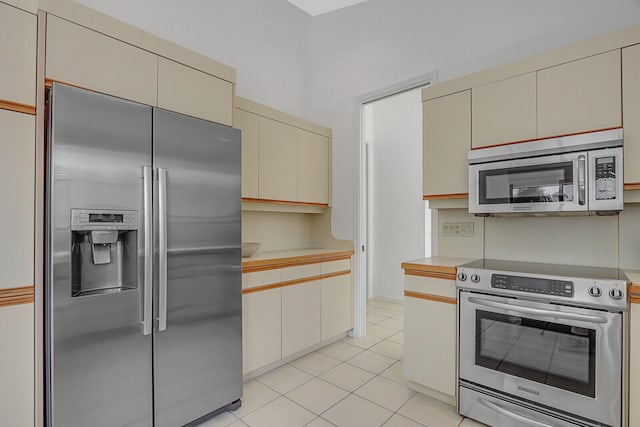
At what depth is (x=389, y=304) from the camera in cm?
468

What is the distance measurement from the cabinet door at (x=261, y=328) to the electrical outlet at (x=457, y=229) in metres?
1.45

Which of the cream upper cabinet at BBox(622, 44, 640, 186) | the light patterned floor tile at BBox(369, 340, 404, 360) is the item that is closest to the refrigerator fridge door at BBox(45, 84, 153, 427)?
the light patterned floor tile at BBox(369, 340, 404, 360)

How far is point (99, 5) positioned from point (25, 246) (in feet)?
5.91

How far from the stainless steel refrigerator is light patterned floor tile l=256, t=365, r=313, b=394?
384 mm

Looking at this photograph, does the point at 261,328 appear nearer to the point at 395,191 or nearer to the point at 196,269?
the point at 196,269

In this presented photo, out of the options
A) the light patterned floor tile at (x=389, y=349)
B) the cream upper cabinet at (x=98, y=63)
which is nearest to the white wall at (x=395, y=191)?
the light patterned floor tile at (x=389, y=349)

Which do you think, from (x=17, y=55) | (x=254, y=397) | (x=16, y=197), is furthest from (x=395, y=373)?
(x=17, y=55)

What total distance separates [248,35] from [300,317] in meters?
2.72

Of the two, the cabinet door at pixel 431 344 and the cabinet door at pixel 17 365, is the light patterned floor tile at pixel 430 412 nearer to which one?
the cabinet door at pixel 431 344

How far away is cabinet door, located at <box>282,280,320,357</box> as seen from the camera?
2.71 meters

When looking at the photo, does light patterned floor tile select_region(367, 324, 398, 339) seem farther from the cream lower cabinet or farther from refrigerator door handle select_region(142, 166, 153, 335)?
refrigerator door handle select_region(142, 166, 153, 335)

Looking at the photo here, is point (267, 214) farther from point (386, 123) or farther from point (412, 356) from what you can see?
point (386, 123)

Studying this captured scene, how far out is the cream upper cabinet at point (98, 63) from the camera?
4.99 ft

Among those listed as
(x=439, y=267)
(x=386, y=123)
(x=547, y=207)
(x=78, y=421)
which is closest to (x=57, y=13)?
(x=78, y=421)
